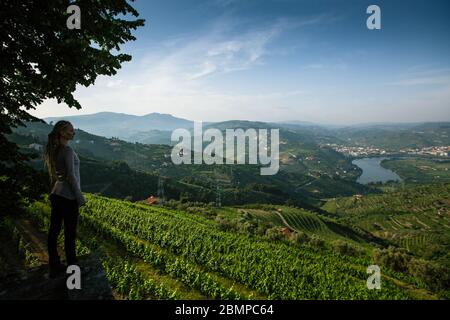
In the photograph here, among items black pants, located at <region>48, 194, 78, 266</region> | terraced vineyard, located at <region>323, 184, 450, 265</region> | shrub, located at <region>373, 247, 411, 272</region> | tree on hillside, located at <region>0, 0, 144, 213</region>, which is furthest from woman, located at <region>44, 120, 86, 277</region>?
terraced vineyard, located at <region>323, 184, 450, 265</region>

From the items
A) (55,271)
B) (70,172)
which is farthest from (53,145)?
(55,271)

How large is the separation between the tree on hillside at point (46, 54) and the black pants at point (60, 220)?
6.67 ft

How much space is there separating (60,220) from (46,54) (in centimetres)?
394

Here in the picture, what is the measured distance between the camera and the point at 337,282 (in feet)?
54.0

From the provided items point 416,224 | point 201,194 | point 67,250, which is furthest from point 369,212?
point 67,250

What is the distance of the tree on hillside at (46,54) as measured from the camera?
6.62 metres

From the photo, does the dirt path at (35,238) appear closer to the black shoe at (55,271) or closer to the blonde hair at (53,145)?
the black shoe at (55,271)

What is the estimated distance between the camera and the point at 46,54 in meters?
6.79

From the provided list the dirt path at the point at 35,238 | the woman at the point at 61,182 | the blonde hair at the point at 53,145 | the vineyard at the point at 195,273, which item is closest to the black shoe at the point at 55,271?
the woman at the point at 61,182

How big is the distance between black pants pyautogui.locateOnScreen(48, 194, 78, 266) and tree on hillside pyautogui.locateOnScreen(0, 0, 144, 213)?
203 cm
